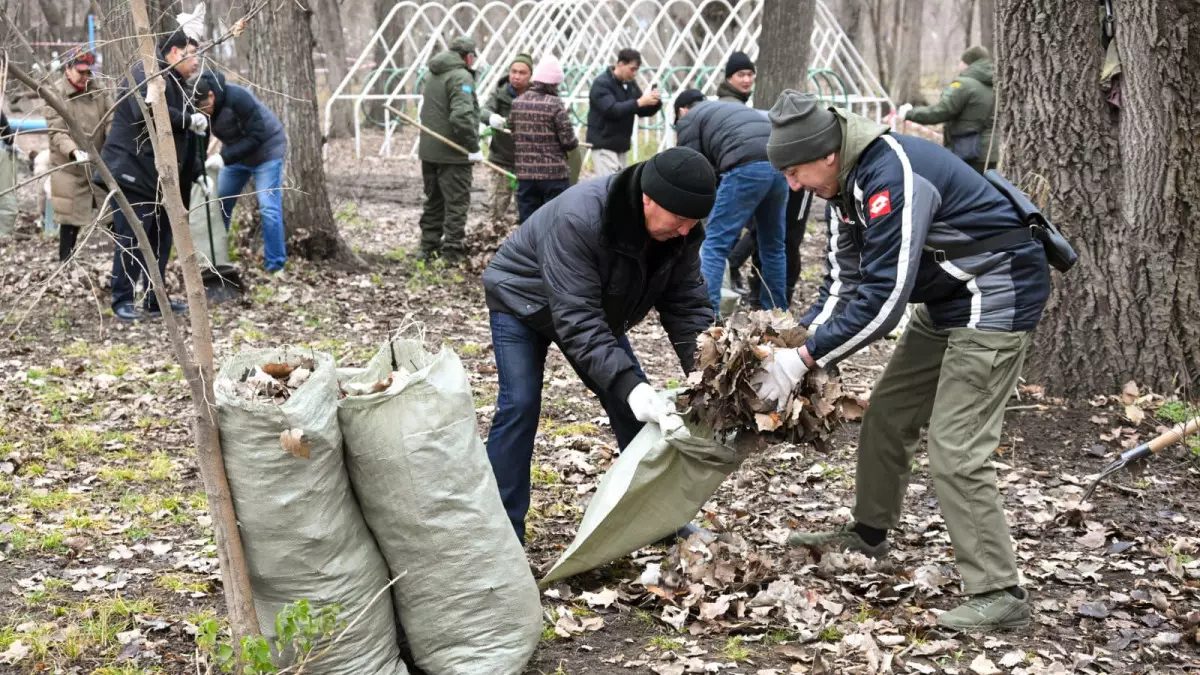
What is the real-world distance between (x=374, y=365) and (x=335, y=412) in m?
0.35

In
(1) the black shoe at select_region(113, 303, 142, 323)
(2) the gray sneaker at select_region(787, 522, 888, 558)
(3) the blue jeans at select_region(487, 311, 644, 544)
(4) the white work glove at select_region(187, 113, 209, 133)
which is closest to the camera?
(3) the blue jeans at select_region(487, 311, 644, 544)

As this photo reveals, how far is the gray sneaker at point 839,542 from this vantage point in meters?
4.48

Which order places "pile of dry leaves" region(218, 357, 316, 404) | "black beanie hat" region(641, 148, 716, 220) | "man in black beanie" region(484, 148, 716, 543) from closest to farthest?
"pile of dry leaves" region(218, 357, 316, 404), "black beanie hat" region(641, 148, 716, 220), "man in black beanie" region(484, 148, 716, 543)

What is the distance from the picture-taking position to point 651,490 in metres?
3.94

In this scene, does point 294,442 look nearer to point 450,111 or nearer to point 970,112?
point 450,111

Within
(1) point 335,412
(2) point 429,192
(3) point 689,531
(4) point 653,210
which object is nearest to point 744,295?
(2) point 429,192

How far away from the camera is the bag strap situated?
12.2 feet

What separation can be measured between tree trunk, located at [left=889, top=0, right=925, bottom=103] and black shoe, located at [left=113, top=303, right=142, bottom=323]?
2128cm

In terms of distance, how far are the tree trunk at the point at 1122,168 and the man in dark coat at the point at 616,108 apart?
446 cm

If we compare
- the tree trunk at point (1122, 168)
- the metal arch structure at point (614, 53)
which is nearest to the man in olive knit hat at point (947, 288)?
the tree trunk at point (1122, 168)

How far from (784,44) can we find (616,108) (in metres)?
1.78

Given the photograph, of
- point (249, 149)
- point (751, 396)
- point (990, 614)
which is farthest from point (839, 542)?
point (249, 149)

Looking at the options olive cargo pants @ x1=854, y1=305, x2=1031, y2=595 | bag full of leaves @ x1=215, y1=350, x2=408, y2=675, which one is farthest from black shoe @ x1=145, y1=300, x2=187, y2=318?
olive cargo pants @ x1=854, y1=305, x2=1031, y2=595

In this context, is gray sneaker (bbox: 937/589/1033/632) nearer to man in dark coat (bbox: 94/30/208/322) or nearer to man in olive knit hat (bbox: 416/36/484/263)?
man in dark coat (bbox: 94/30/208/322)
